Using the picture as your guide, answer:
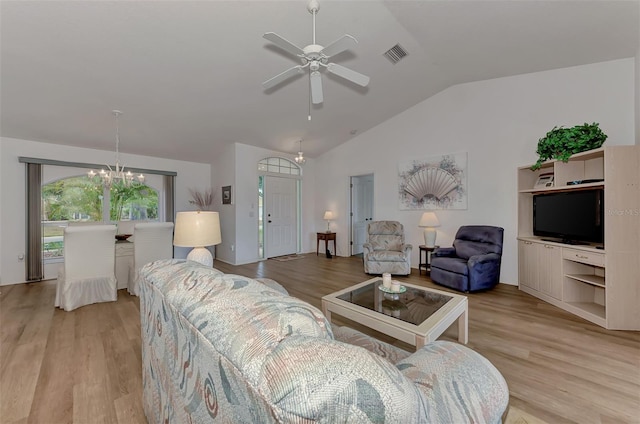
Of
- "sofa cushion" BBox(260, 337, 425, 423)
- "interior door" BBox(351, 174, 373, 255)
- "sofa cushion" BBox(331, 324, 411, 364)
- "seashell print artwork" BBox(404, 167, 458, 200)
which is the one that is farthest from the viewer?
"interior door" BBox(351, 174, 373, 255)

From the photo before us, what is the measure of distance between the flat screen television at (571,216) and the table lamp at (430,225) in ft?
4.42

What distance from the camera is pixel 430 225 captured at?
4.46m

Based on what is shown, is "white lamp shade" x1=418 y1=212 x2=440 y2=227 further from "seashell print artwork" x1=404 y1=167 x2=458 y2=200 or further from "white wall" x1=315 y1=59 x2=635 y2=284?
"seashell print artwork" x1=404 y1=167 x2=458 y2=200

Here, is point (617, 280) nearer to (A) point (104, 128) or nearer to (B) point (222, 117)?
(B) point (222, 117)

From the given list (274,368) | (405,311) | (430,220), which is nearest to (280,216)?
(430,220)

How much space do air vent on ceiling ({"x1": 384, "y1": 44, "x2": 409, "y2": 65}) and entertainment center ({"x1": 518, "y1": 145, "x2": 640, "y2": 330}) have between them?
7.69 feet

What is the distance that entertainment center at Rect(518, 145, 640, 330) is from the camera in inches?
97.2

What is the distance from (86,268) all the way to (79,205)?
245cm

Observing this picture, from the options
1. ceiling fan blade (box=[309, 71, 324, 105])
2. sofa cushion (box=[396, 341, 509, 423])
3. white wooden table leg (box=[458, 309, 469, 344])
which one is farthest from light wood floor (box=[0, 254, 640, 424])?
ceiling fan blade (box=[309, 71, 324, 105])

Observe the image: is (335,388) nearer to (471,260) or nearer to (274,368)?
(274,368)

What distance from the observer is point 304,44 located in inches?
118

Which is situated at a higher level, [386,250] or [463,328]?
[386,250]

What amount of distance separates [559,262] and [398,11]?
3.39 m

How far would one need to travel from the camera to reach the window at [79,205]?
14.9 feet
